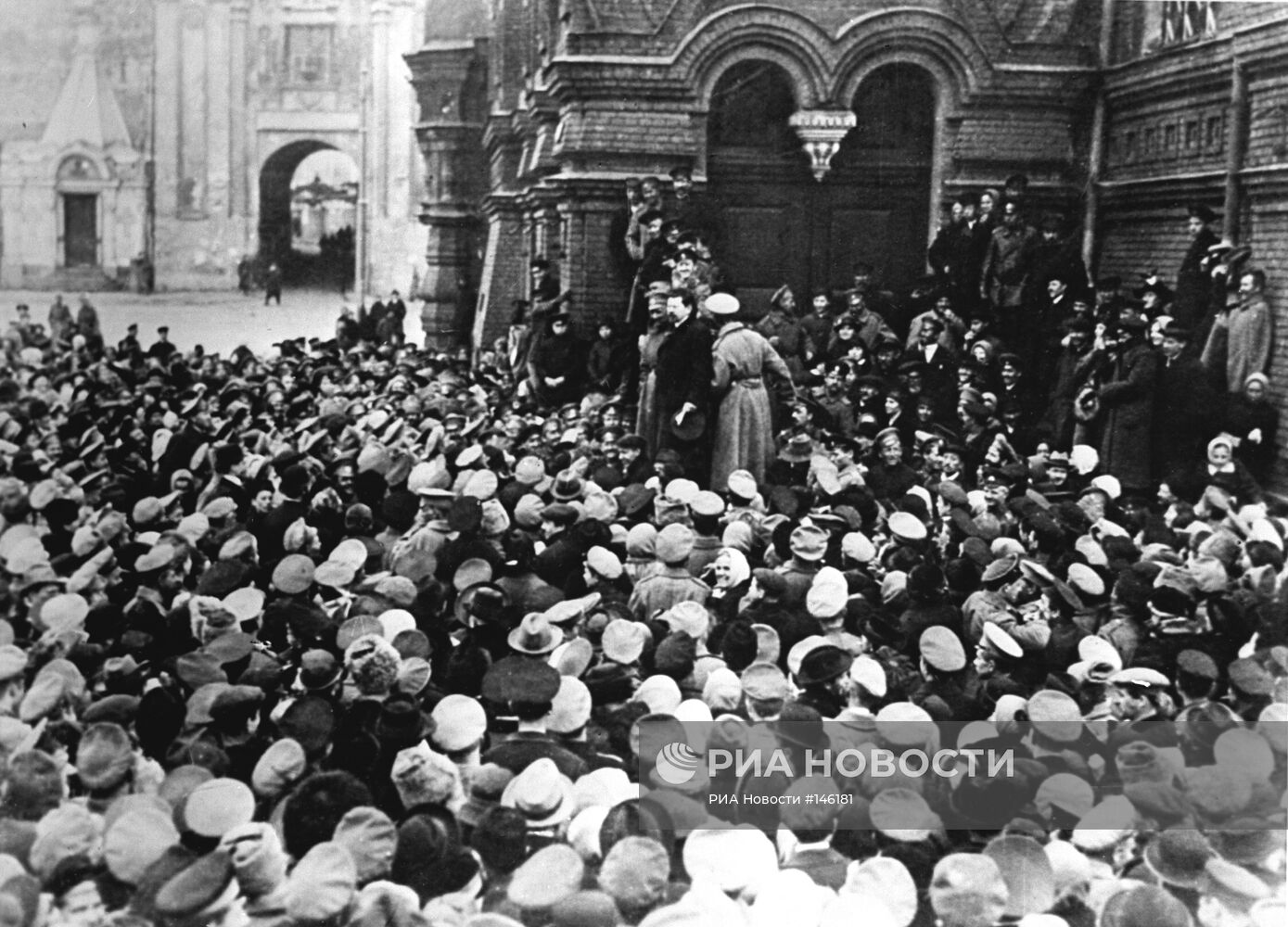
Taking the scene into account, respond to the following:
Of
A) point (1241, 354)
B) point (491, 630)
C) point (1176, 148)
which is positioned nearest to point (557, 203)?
point (1176, 148)

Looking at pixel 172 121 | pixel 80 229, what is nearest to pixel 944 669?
pixel 80 229

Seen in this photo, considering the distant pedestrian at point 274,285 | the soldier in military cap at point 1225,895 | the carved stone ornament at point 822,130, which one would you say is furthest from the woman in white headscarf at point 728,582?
the carved stone ornament at point 822,130

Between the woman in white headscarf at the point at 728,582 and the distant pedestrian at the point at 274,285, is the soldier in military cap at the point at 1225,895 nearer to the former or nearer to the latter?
the woman in white headscarf at the point at 728,582

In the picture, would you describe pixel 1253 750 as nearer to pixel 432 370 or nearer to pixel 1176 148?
pixel 1176 148

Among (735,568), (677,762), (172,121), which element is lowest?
(677,762)

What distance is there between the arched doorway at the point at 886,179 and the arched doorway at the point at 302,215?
4.92 meters

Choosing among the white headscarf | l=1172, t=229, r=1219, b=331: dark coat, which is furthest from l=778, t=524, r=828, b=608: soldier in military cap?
l=1172, t=229, r=1219, b=331: dark coat

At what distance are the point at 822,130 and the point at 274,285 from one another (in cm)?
549

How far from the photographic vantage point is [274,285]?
10.7m

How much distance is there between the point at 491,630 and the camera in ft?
18.0

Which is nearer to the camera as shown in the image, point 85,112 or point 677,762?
point 677,762

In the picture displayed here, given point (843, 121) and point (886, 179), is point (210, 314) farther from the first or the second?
point (886, 179)

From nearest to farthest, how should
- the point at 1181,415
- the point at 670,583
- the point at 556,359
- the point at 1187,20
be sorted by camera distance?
the point at 670,583 < the point at 1181,415 < the point at 1187,20 < the point at 556,359

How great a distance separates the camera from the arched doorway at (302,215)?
10633 mm
